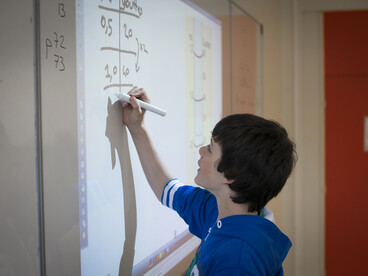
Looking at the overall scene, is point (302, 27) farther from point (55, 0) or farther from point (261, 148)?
point (55, 0)

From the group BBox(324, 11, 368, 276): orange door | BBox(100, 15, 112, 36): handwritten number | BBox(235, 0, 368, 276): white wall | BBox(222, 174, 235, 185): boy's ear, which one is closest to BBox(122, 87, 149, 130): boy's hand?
BBox(100, 15, 112, 36): handwritten number

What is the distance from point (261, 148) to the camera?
891 millimetres

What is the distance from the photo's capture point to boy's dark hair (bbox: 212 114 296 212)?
892 millimetres

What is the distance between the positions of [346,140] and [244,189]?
6.87ft

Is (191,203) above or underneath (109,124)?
underneath

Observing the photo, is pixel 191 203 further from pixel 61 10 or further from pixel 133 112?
pixel 61 10

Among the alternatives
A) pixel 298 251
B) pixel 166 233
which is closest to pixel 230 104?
pixel 166 233

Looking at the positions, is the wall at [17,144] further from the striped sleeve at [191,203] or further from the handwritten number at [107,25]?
the striped sleeve at [191,203]

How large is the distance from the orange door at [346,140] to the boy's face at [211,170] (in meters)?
2.02

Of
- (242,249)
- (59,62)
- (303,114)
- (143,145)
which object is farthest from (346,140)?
(59,62)

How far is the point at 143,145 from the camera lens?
109 cm

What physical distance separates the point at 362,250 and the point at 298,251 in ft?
1.41

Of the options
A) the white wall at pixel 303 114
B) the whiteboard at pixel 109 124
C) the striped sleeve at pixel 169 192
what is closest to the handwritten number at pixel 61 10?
the whiteboard at pixel 109 124

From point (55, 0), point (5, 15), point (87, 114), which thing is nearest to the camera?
point (5, 15)
